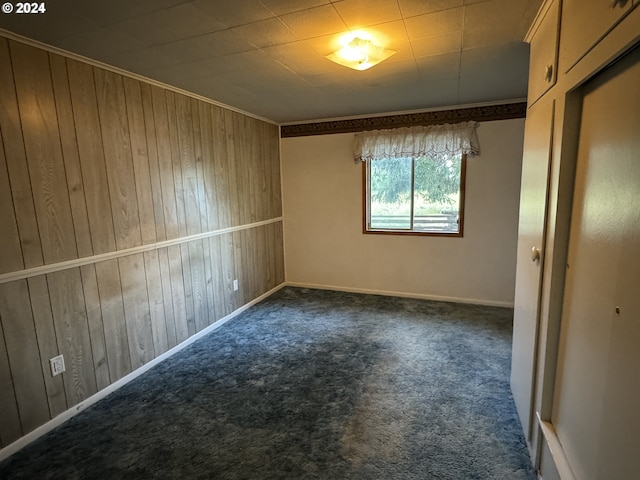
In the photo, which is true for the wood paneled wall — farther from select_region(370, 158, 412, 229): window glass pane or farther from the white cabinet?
the white cabinet

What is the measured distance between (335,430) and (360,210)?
2.86 metres

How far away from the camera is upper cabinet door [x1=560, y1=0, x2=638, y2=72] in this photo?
39.6 inches

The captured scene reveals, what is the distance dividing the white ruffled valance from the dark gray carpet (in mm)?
1932

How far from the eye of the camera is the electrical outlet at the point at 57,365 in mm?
2091

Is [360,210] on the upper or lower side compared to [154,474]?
upper

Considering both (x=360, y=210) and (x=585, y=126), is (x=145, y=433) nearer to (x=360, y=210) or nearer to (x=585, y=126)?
(x=585, y=126)

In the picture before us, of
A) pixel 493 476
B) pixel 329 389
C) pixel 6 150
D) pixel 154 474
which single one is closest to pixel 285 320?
pixel 329 389

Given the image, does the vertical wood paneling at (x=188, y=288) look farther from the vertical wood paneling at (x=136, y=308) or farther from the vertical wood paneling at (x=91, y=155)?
the vertical wood paneling at (x=91, y=155)

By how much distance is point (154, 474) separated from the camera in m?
1.72

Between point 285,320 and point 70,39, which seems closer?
point 70,39

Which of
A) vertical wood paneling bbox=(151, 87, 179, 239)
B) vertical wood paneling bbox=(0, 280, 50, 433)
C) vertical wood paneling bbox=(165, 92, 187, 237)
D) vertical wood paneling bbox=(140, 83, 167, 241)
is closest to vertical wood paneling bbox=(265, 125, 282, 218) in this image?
vertical wood paneling bbox=(165, 92, 187, 237)

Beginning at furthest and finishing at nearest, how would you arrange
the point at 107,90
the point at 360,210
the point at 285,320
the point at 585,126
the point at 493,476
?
the point at 360,210 → the point at 285,320 → the point at 107,90 → the point at 493,476 → the point at 585,126

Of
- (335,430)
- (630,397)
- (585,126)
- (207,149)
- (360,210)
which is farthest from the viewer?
(360,210)

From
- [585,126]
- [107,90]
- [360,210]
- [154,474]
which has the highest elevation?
[107,90]
